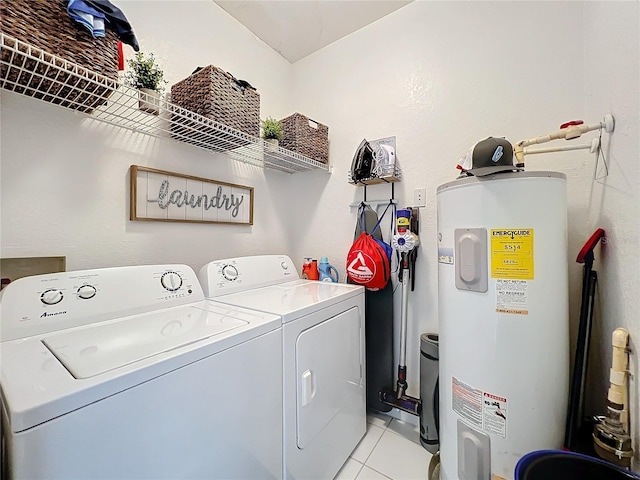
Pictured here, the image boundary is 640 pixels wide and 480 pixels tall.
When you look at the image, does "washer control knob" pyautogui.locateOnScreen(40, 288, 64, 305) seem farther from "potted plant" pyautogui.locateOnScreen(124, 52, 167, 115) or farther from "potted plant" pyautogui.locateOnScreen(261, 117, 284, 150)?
"potted plant" pyautogui.locateOnScreen(261, 117, 284, 150)

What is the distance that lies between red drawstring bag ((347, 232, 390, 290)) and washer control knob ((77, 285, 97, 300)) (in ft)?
4.23

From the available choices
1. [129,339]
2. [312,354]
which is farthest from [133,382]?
[312,354]

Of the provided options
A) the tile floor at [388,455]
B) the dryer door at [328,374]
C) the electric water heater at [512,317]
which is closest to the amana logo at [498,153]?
the electric water heater at [512,317]

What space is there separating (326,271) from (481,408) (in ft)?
3.91

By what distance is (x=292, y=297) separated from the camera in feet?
4.51

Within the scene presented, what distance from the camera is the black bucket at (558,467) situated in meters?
0.83

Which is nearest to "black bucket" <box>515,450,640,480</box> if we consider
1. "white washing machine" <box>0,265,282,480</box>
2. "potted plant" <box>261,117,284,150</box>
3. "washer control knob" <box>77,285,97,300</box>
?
"white washing machine" <box>0,265,282,480</box>

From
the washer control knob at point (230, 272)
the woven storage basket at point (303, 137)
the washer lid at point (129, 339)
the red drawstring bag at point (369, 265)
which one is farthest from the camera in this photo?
the woven storage basket at point (303, 137)

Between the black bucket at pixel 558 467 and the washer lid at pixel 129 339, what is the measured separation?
3.35 feet

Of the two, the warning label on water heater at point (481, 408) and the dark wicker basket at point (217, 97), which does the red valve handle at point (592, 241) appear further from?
the dark wicker basket at point (217, 97)

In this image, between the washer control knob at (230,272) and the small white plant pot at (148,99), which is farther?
the washer control knob at (230,272)

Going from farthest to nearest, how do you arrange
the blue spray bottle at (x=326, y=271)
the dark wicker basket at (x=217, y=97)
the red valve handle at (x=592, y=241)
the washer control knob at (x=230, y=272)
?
the blue spray bottle at (x=326, y=271), the washer control knob at (x=230, y=272), the dark wicker basket at (x=217, y=97), the red valve handle at (x=592, y=241)

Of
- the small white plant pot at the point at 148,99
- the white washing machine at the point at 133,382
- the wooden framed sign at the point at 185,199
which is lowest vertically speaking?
the white washing machine at the point at 133,382

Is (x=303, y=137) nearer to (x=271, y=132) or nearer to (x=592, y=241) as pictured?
(x=271, y=132)
